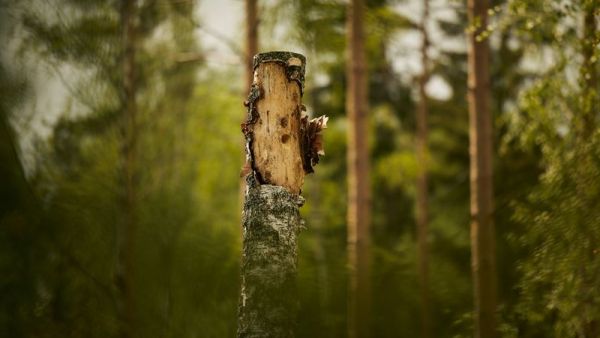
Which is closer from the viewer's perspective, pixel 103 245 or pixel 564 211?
pixel 564 211

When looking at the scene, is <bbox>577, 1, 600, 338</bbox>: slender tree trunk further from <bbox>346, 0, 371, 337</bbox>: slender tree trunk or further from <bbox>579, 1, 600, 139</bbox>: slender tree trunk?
<bbox>346, 0, 371, 337</bbox>: slender tree trunk

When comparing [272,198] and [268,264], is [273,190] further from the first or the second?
[268,264]

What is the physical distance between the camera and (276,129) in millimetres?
4133

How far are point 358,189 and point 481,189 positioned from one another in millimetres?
2458

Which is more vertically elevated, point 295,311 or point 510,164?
point 510,164

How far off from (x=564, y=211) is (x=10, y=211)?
16.3 feet

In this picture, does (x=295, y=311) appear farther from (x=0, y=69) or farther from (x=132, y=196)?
(x=0, y=69)

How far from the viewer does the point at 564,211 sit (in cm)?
586

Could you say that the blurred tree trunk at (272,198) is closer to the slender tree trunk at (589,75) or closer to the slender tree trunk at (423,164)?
the slender tree trunk at (589,75)

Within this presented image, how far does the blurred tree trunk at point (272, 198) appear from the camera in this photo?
3986 millimetres

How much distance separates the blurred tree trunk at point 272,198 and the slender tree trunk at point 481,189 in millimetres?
4104

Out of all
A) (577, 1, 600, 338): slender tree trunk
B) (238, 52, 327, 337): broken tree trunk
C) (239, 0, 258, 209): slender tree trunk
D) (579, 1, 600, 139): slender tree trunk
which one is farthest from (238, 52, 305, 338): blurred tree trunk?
(239, 0, 258, 209): slender tree trunk

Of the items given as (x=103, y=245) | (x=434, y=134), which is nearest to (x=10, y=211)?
(x=103, y=245)

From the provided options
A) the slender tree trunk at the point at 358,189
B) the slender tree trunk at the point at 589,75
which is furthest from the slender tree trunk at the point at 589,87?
the slender tree trunk at the point at 358,189
